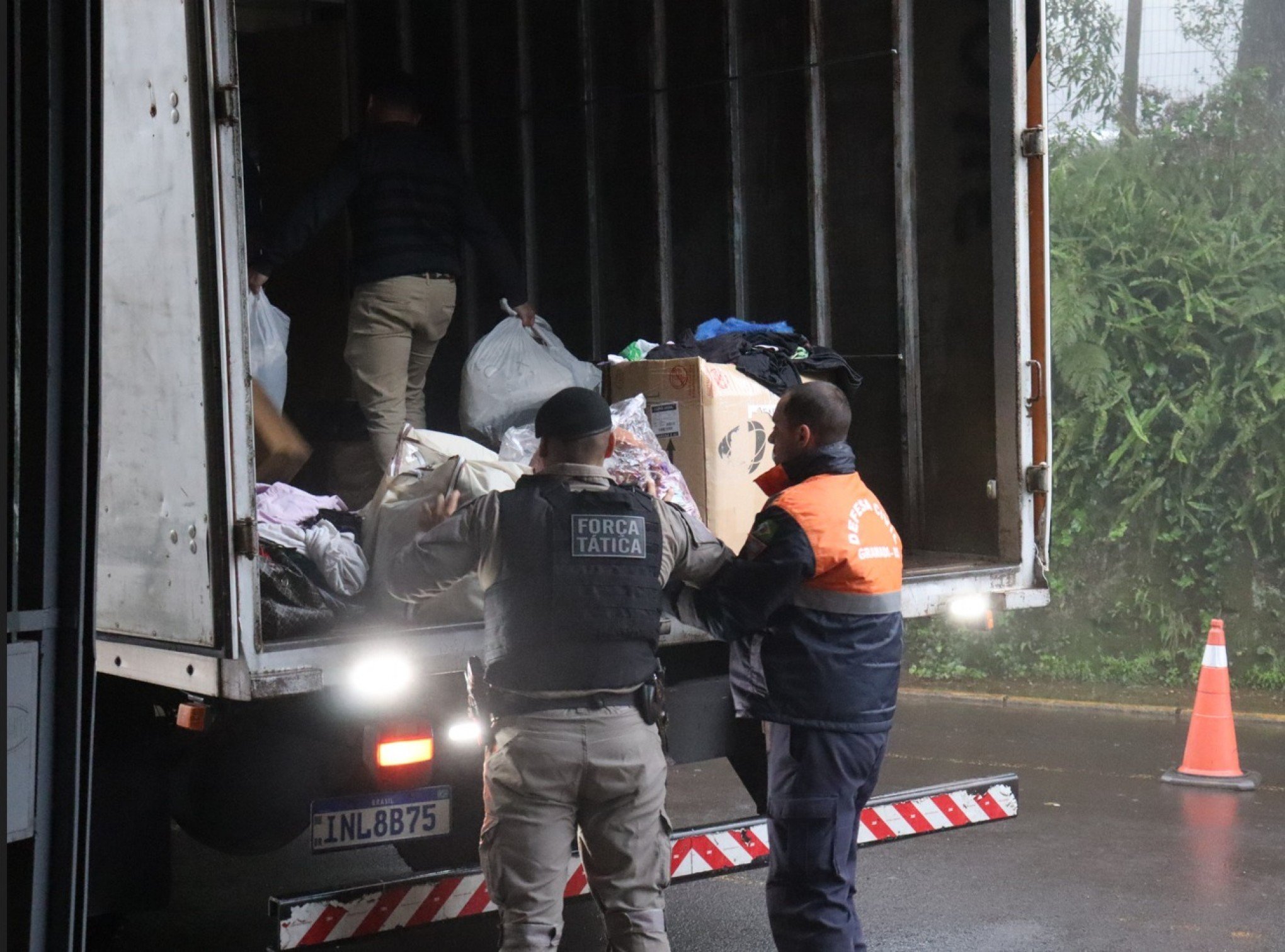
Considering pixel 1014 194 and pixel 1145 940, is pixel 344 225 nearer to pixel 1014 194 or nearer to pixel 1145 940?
pixel 1014 194

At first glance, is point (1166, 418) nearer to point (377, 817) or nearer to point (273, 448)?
point (273, 448)

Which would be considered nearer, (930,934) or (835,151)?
(930,934)

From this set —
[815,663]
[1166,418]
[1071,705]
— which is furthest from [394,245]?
[1166,418]

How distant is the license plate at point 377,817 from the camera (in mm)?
3629

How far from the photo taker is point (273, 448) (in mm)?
4422

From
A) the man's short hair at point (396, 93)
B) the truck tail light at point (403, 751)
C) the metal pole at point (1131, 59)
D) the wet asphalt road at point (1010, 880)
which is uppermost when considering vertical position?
the metal pole at point (1131, 59)

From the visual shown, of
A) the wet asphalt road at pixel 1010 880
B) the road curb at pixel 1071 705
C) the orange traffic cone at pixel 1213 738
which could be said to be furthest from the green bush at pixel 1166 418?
the orange traffic cone at pixel 1213 738

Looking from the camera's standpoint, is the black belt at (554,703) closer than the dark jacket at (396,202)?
Yes

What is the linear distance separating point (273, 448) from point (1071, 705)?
17.4ft

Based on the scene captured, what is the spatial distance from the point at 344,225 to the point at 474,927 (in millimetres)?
2984

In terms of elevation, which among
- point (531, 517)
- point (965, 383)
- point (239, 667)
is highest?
point (965, 383)

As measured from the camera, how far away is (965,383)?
4.72 m

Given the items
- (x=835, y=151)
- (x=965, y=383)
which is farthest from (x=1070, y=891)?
(x=835, y=151)

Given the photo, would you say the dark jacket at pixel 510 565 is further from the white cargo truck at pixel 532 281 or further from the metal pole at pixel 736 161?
the metal pole at pixel 736 161
